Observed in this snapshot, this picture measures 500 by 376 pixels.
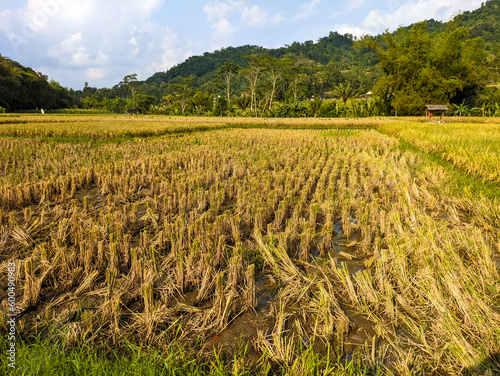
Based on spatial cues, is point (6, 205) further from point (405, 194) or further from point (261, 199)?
point (405, 194)

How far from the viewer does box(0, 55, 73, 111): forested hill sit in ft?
127

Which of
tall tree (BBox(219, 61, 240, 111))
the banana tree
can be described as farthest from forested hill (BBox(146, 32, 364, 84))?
the banana tree

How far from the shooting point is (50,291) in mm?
2260

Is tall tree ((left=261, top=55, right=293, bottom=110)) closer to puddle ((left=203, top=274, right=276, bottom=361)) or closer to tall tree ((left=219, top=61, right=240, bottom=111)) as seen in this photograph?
tall tree ((left=219, top=61, right=240, bottom=111))

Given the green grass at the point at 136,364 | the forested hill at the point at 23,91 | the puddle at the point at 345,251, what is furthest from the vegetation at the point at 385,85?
the green grass at the point at 136,364

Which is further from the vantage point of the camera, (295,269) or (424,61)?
(424,61)

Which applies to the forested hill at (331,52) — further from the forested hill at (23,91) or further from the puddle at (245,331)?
the puddle at (245,331)

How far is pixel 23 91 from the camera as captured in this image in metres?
43.3

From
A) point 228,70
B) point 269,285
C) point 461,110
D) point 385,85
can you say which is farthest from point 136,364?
point 228,70

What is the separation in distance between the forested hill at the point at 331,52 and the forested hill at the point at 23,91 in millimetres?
64837

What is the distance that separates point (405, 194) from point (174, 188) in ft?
12.5

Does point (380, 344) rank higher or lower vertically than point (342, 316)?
lower

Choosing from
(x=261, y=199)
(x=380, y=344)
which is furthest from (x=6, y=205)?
(x=380, y=344)

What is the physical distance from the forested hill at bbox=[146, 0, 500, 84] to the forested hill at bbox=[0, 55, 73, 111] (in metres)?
64.8
